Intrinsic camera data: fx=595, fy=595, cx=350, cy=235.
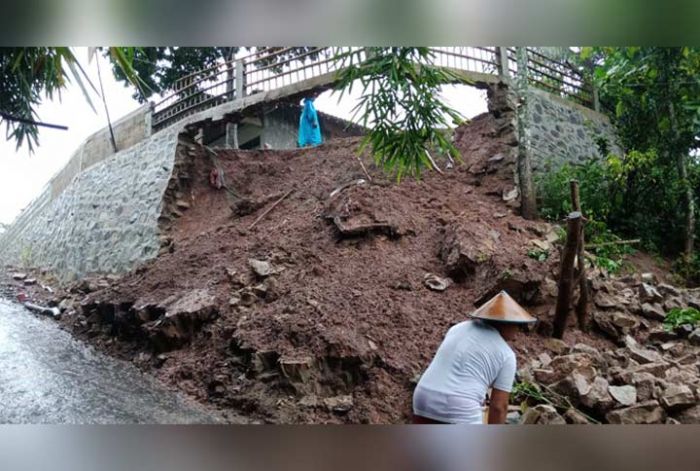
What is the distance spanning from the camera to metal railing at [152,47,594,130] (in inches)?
112

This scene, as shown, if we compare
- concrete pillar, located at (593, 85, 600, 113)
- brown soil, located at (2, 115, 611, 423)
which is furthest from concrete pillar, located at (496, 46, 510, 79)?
concrete pillar, located at (593, 85, 600, 113)

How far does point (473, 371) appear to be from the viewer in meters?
2.03

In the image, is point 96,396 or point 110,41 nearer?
point 110,41

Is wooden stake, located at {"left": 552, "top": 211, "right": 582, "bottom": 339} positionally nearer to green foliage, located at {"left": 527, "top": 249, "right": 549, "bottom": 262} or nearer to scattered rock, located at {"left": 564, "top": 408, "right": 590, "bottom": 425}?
green foliage, located at {"left": 527, "top": 249, "right": 549, "bottom": 262}

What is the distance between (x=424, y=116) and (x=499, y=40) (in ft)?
2.00

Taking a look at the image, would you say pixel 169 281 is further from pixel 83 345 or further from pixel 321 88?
pixel 321 88

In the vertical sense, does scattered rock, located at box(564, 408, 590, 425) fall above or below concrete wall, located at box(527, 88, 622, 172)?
below

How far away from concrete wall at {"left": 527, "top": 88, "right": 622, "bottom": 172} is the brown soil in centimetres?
19

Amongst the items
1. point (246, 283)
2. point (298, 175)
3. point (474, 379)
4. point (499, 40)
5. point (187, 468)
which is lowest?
point (187, 468)

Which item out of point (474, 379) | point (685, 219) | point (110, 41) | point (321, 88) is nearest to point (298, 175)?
point (321, 88)

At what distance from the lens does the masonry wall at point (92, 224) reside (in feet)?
8.96

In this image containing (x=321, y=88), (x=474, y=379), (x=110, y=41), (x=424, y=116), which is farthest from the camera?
(x=321, y=88)

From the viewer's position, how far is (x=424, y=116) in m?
2.50

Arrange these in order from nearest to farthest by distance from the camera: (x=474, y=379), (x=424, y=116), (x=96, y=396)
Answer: (x=474, y=379), (x=96, y=396), (x=424, y=116)
